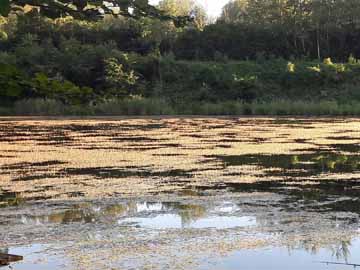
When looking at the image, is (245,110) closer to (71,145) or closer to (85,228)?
(71,145)

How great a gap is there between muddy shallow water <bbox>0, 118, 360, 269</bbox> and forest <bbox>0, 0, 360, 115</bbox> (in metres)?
4.72

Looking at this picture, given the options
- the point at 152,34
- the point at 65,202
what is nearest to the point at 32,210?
the point at 65,202

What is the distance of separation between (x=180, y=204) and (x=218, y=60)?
26.0 m

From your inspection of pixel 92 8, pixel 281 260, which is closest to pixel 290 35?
pixel 281 260

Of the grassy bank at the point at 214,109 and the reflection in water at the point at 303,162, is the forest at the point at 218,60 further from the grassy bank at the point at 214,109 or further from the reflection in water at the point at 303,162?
the reflection in water at the point at 303,162

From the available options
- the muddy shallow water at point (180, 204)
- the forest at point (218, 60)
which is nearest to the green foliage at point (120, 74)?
the forest at point (218, 60)

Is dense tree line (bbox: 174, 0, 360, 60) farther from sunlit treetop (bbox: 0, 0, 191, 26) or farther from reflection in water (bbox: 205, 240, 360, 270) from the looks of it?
sunlit treetop (bbox: 0, 0, 191, 26)

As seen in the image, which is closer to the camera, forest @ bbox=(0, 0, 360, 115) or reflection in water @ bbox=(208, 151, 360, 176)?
reflection in water @ bbox=(208, 151, 360, 176)

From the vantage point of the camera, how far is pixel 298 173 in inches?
329

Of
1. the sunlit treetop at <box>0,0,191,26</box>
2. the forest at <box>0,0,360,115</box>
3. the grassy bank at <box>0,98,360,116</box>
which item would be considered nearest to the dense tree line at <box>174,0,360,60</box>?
the forest at <box>0,0,360,115</box>

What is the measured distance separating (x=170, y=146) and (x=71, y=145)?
68.1 inches

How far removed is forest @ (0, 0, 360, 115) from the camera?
23.2 metres

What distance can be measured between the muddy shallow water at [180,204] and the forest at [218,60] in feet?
15.5

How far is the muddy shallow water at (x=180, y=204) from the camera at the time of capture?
14.4 ft
